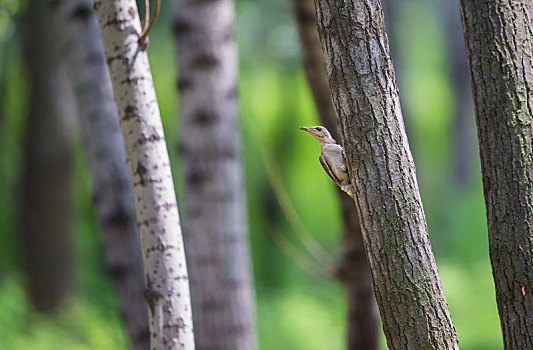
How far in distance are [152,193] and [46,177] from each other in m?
5.86

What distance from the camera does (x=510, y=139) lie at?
144cm

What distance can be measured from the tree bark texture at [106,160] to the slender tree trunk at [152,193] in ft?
2.61

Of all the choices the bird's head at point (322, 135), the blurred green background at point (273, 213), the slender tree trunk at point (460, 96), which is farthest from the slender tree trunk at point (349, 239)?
the slender tree trunk at point (460, 96)

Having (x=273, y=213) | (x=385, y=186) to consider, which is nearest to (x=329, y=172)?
(x=385, y=186)

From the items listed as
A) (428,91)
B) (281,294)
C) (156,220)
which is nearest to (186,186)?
(156,220)

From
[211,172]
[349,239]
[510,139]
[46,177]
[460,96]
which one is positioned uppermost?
[460,96]

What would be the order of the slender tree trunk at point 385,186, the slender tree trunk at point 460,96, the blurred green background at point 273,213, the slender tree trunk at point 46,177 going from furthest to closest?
the slender tree trunk at point 460,96, the slender tree trunk at point 46,177, the blurred green background at point 273,213, the slender tree trunk at point 385,186

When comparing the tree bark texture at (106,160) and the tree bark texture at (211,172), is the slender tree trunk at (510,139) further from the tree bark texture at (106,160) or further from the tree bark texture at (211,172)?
the tree bark texture at (211,172)

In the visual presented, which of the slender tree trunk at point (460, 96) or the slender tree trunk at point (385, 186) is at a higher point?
the slender tree trunk at point (460, 96)

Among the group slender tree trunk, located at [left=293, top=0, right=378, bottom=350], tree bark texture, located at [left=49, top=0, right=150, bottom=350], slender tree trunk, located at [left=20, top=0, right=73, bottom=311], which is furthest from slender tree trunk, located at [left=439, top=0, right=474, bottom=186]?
tree bark texture, located at [left=49, top=0, right=150, bottom=350]

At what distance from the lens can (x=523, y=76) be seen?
145 centimetres

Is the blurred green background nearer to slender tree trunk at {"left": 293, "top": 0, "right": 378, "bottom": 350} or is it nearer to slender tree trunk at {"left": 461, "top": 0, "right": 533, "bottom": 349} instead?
slender tree trunk at {"left": 293, "top": 0, "right": 378, "bottom": 350}

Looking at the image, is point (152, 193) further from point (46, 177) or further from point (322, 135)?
point (46, 177)

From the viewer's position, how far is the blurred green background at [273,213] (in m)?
6.50
